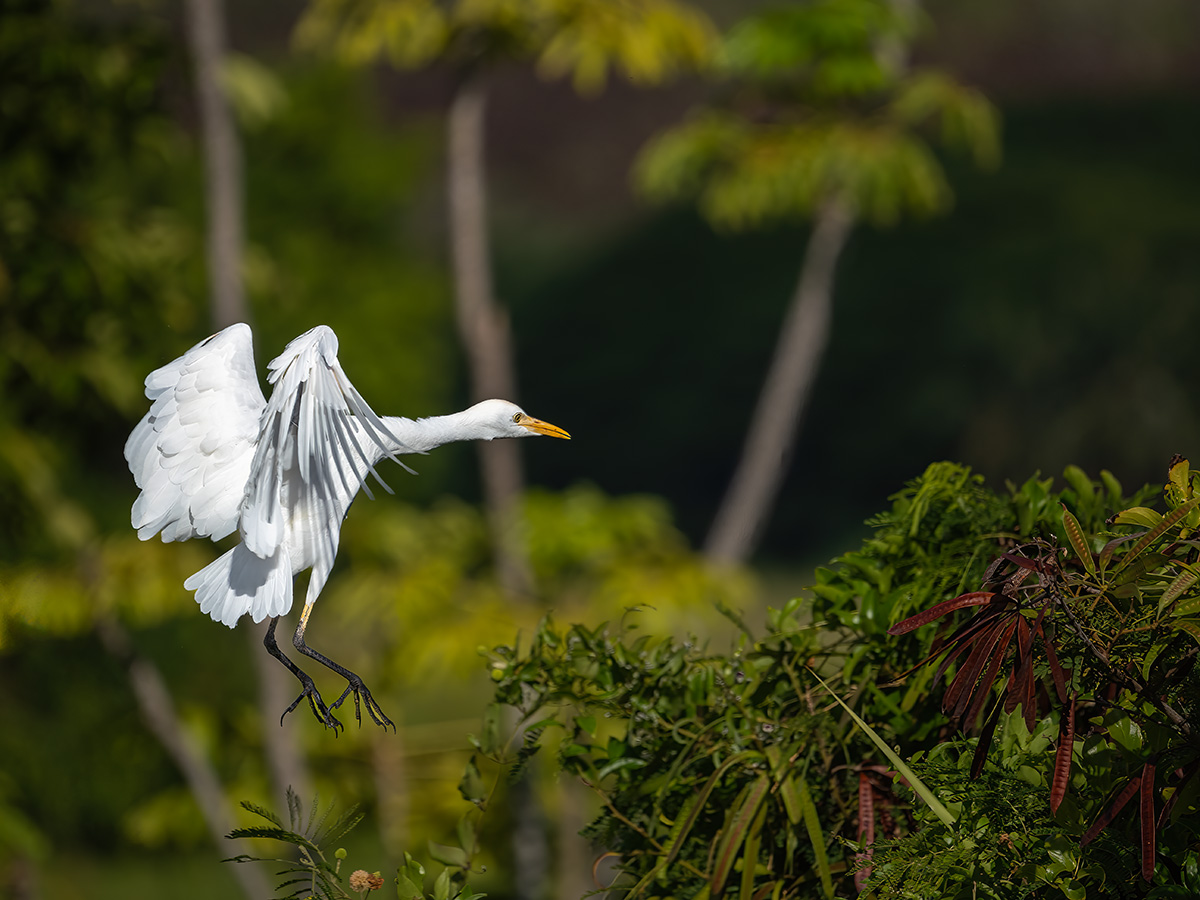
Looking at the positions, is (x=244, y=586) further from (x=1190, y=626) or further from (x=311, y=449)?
(x=1190, y=626)

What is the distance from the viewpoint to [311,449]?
160cm

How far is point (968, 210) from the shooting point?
20.3 m

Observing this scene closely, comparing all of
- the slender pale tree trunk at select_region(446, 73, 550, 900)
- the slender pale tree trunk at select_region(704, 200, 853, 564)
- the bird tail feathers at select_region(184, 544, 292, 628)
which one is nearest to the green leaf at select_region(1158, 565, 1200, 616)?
the bird tail feathers at select_region(184, 544, 292, 628)

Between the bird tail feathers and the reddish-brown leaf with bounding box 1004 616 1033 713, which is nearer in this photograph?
the reddish-brown leaf with bounding box 1004 616 1033 713

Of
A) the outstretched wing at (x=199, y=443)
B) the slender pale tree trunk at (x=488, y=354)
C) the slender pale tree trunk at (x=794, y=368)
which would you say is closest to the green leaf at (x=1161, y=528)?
Result: the outstretched wing at (x=199, y=443)

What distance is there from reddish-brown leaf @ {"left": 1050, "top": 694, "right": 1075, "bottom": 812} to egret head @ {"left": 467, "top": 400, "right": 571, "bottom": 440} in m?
0.86

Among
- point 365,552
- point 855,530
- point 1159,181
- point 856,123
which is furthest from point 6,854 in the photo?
point 1159,181

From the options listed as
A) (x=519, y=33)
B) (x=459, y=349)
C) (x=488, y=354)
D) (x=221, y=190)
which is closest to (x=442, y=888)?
(x=488, y=354)

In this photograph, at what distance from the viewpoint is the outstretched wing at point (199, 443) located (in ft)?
5.99

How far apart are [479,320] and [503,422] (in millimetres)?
3430

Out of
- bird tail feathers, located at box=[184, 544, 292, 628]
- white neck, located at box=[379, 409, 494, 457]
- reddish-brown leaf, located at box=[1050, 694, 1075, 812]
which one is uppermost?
white neck, located at box=[379, 409, 494, 457]

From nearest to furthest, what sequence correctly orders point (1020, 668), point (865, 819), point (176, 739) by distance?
point (1020, 668)
point (865, 819)
point (176, 739)

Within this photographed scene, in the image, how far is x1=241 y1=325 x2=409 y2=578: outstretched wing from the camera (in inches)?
62.5

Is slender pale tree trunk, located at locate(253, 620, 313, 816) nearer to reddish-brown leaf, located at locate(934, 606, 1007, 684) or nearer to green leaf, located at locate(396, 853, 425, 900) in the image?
green leaf, located at locate(396, 853, 425, 900)
